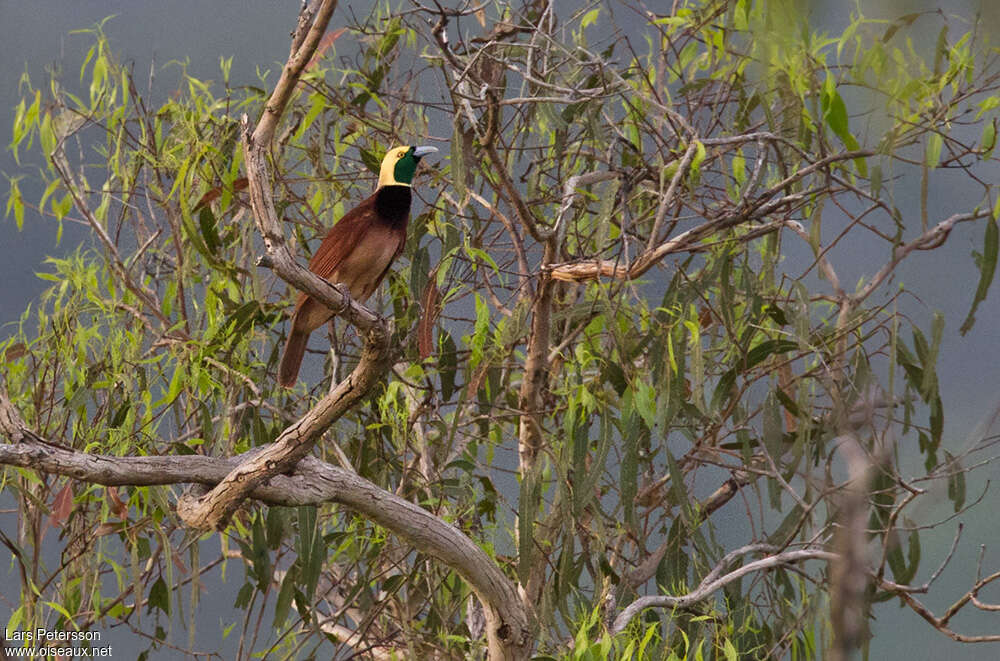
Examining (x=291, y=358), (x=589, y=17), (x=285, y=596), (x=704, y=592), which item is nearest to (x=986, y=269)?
(x=704, y=592)

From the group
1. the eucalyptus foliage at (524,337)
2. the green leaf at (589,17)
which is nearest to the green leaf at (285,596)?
the eucalyptus foliage at (524,337)

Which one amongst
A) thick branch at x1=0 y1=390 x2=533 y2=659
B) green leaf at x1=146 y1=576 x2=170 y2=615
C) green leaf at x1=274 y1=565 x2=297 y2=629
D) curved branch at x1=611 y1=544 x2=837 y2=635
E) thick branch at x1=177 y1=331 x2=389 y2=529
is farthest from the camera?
green leaf at x1=146 y1=576 x2=170 y2=615

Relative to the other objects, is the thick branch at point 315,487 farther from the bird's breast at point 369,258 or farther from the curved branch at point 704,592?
the bird's breast at point 369,258

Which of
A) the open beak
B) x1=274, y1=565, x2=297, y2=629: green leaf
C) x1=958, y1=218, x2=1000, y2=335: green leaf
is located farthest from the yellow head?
x1=958, y1=218, x2=1000, y2=335: green leaf

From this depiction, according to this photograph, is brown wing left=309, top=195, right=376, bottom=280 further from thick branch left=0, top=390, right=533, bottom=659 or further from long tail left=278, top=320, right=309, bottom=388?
thick branch left=0, top=390, right=533, bottom=659

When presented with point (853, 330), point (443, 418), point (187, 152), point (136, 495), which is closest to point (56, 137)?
point (187, 152)

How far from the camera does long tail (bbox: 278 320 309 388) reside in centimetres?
281

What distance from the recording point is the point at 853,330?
8.29 ft

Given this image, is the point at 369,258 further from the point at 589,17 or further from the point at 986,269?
the point at 986,269

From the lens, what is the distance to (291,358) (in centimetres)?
283

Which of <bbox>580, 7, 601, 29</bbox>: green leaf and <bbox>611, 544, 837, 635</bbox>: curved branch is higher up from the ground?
<bbox>580, 7, 601, 29</bbox>: green leaf

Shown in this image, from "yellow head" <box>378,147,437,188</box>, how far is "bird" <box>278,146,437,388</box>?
10mm

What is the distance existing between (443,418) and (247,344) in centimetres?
55

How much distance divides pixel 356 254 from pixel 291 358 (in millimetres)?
290
